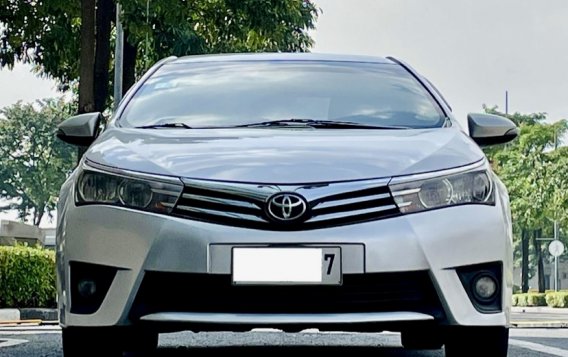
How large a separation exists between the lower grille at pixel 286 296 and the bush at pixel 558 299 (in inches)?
1634

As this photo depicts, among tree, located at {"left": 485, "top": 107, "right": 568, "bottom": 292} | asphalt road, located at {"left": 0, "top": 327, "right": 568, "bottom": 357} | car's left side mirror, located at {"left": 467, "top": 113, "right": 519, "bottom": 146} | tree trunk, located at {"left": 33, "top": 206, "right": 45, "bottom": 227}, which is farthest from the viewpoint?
tree trunk, located at {"left": 33, "top": 206, "right": 45, "bottom": 227}

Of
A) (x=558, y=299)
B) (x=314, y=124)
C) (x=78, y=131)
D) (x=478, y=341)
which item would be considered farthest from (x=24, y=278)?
(x=558, y=299)

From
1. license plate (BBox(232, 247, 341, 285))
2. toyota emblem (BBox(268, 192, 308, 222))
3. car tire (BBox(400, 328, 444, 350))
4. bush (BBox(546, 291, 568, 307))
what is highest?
toyota emblem (BBox(268, 192, 308, 222))

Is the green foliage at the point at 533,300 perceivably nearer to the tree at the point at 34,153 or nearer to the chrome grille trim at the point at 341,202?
the tree at the point at 34,153

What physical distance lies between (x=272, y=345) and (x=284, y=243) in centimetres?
393

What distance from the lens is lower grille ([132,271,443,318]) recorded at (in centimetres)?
418

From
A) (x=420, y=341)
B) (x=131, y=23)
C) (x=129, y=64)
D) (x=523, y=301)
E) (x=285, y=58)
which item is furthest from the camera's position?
(x=523, y=301)

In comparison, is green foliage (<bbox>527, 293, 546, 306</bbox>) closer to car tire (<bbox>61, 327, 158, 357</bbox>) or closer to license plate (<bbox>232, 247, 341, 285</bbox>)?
car tire (<bbox>61, 327, 158, 357</bbox>)

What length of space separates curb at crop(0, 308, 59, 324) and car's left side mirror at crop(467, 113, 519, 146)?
1275 cm

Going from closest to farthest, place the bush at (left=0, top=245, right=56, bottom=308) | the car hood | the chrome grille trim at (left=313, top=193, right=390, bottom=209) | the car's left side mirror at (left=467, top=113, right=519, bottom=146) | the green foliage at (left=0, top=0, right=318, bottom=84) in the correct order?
the chrome grille trim at (left=313, top=193, right=390, bottom=209) → the car hood → the car's left side mirror at (left=467, top=113, right=519, bottom=146) → the green foliage at (left=0, top=0, right=318, bottom=84) → the bush at (left=0, top=245, right=56, bottom=308)

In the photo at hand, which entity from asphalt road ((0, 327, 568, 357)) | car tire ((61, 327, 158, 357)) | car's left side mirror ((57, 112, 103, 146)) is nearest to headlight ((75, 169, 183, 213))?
car tire ((61, 327, 158, 357))

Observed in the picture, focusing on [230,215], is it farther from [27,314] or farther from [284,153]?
[27,314]

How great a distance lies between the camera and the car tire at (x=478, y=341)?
4.32m

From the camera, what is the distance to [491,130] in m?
5.22
